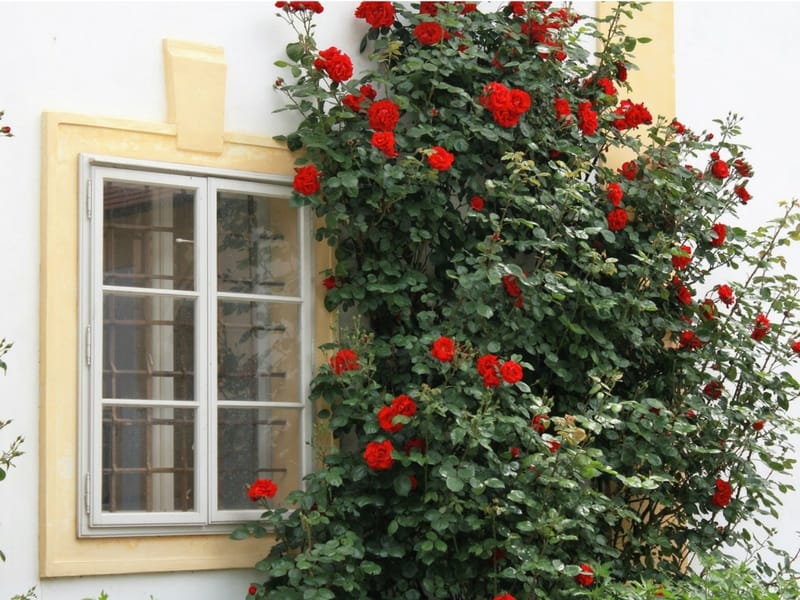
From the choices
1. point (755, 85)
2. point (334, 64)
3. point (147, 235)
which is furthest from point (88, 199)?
point (755, 85)

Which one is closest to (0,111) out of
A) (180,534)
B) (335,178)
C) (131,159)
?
(131,159)

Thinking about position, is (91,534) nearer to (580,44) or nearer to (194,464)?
(194,464)

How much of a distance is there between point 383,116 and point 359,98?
0.20 metres

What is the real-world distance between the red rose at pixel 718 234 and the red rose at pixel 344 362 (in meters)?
1.90

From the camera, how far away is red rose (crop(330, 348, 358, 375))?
18.1ft

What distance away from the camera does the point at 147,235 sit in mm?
5461

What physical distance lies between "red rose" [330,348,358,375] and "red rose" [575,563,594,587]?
1159 mm

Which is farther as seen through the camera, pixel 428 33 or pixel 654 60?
pixel 654 60

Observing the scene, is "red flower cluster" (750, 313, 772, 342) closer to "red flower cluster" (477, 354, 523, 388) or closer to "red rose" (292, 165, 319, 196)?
"red flower cluster" (477, 354, 523, 388)

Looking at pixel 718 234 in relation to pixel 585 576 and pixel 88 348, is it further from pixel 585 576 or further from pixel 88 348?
pixel 88 348

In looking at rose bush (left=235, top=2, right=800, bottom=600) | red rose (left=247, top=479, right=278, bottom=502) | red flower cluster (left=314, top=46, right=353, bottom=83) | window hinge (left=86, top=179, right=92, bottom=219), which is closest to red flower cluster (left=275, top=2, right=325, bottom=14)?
rose bush (left=235, top=2, right=800, bottom=600)

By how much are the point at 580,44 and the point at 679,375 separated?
64.3 inches

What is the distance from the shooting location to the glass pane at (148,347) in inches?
209

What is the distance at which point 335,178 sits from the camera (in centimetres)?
561
